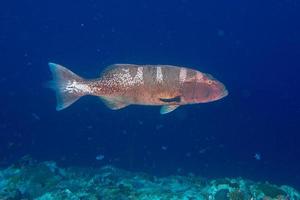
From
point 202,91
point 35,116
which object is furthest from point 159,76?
point 35,116

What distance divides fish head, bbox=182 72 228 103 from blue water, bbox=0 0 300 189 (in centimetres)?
987

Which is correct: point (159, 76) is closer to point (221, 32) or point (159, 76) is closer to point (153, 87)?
point (153, 87)

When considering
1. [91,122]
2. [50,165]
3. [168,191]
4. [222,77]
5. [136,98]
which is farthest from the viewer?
[222,77]

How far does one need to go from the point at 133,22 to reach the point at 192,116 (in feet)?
23.1

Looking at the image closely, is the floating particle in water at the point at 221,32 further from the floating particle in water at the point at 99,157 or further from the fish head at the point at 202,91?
the fish head at the point at 202,91

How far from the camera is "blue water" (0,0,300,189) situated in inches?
661

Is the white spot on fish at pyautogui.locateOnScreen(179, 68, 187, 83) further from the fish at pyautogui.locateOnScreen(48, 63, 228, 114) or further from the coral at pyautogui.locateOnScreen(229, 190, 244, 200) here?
the coral at pyautogui.locateOnScreen(229, 190, 244, 200)

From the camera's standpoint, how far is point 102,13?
21328 mm

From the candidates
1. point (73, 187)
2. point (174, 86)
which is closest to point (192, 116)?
point (73, 187)

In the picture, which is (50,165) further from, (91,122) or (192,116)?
(192,116)

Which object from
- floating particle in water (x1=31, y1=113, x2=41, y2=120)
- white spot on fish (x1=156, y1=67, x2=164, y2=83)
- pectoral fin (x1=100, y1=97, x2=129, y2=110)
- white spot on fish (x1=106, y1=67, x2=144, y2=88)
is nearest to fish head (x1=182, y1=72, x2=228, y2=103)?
white spot on fish (x1=156, y1=67, x2=164, y2=83)

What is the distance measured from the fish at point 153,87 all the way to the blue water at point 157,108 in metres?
9.43

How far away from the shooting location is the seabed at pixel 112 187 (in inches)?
365

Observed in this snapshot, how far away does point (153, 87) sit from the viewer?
595 cm
